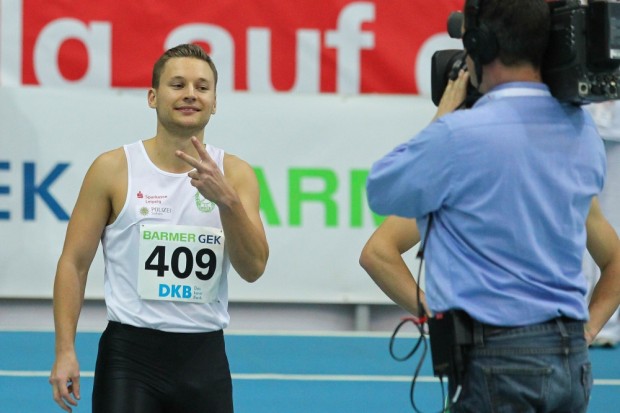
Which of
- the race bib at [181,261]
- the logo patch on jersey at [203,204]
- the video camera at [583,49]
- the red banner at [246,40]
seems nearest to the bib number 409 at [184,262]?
the race bib at [181,261]

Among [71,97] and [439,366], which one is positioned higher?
[71,97]

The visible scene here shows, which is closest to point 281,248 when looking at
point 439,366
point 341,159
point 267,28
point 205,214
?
point 341,159

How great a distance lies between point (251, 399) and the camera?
21.3 ft

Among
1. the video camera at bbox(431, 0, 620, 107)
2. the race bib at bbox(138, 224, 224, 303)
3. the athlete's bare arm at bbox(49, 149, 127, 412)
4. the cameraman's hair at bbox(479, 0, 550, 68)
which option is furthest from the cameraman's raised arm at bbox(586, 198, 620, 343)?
the athlete's bare arm at bbox(49, 149, 127, 412)

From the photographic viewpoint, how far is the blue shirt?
2.73 m

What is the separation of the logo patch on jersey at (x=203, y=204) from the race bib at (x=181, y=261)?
0.20ft

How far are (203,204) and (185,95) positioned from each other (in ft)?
1.13

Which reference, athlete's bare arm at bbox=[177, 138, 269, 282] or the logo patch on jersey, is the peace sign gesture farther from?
the logo patch on jersey

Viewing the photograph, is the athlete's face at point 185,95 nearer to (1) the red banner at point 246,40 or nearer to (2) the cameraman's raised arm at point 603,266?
(2) the cameraman's raised arm at point 603,266

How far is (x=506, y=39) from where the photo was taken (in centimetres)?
274

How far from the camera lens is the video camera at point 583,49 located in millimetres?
2740

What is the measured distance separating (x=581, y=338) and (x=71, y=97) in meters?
5.80

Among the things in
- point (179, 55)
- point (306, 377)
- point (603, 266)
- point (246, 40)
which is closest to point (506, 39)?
point (603, 266)

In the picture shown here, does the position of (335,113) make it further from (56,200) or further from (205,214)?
(205,214)
